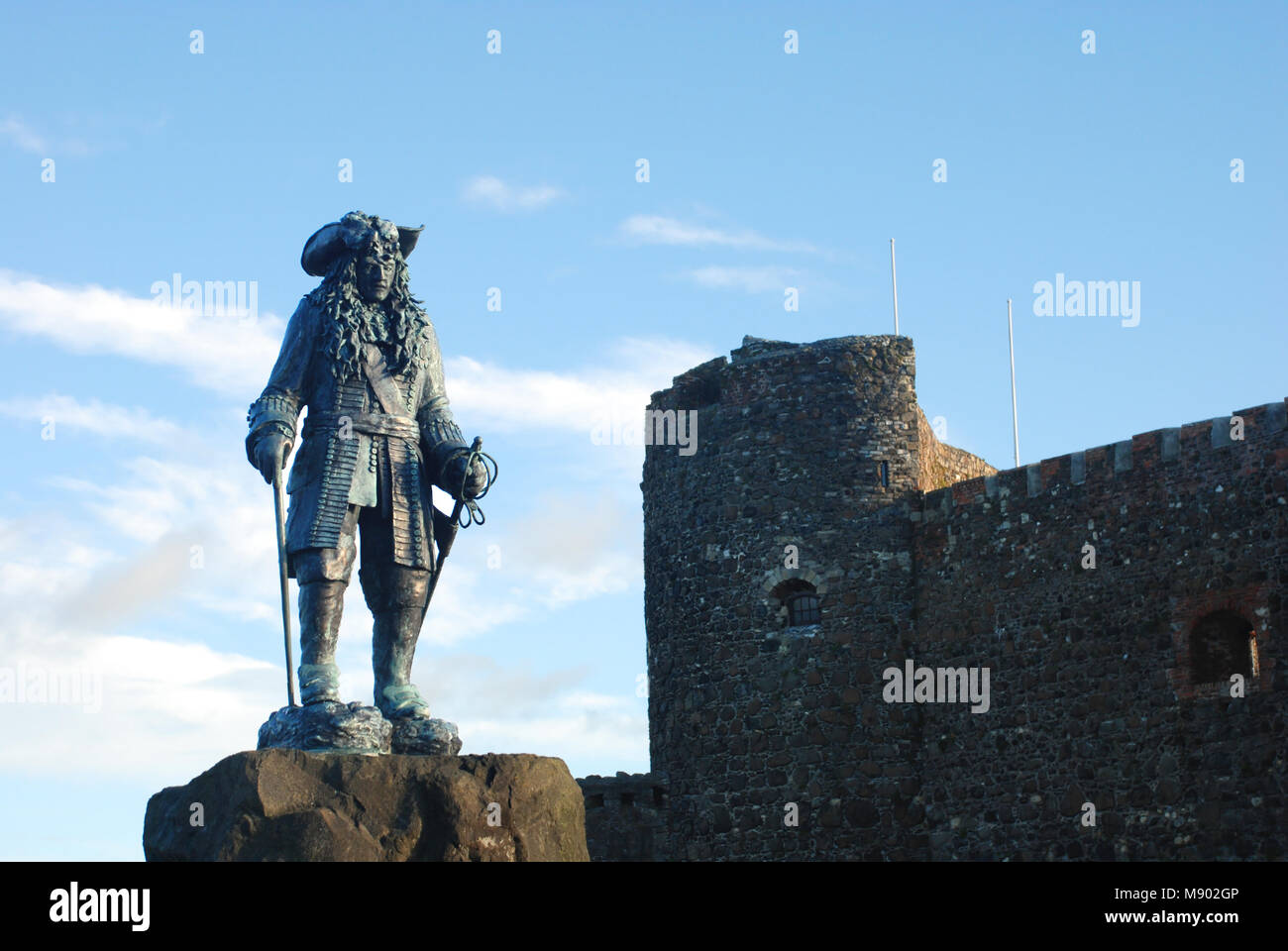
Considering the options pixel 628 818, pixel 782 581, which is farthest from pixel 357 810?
pixel 628 818

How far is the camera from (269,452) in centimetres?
1070

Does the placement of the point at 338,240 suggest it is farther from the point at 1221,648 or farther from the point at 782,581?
the point at 782,581

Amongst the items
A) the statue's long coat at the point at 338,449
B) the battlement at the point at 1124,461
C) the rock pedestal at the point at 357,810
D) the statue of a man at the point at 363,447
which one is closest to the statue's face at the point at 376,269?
the statue of a man at the point at 363,447

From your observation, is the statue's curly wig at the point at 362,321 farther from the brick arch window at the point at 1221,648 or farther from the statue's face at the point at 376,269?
the brick arch window at the point at 1221,648

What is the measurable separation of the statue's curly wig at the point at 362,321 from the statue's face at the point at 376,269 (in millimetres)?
32

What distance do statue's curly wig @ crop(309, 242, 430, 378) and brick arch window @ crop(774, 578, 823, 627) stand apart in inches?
609

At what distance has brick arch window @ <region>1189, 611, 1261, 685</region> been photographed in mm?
23016

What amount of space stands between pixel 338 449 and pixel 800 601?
16184 mm

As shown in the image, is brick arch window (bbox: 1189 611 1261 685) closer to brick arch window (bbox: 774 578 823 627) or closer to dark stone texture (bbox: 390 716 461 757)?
brick arch window (bbox: 774 578 823 627)

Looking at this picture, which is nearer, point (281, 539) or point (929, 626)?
point (281, 539)

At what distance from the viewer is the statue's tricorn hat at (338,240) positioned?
1124cm
